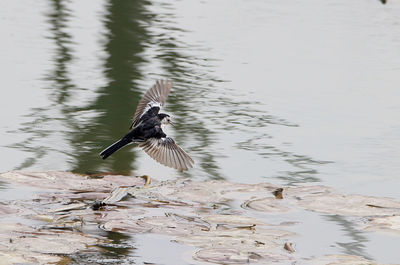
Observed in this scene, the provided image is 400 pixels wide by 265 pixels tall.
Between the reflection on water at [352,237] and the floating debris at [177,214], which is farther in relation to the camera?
the reflection on water at [352,237]

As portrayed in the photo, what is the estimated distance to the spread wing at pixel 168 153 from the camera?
5.04 metres

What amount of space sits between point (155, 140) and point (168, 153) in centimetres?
17

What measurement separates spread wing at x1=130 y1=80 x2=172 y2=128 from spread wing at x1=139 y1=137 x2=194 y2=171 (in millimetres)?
477

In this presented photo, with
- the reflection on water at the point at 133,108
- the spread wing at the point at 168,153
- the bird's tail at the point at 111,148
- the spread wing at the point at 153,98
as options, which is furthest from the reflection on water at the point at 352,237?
the spread wing at the point at 153,98

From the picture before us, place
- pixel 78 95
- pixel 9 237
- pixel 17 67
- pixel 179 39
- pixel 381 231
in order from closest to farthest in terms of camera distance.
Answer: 1. pixel 9 237
2. pixel 381 231
3. pixel 78 95
4. pixel 17 67
5. pixel 179 39

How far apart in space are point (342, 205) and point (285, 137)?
1.51 meters

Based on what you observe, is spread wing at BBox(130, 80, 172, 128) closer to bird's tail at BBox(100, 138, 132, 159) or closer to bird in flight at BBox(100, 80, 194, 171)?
bird in flight at BBox(100, 80, 194, 171)

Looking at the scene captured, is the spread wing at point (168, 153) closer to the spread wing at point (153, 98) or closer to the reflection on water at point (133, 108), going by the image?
the reflection on water at point (133, 108)

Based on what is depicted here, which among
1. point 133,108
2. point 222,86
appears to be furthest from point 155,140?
point 222,86

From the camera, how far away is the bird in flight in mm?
5051

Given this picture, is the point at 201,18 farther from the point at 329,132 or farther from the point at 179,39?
the point at 329,132

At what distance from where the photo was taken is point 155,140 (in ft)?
17.2

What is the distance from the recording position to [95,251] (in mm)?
3934

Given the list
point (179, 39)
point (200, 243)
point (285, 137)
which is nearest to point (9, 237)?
point (200, 243)
